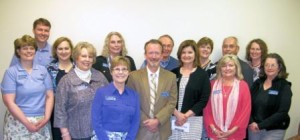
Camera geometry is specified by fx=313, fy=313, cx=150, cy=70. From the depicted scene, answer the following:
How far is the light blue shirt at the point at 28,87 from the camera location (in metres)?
3.04

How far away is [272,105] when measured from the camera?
346cm

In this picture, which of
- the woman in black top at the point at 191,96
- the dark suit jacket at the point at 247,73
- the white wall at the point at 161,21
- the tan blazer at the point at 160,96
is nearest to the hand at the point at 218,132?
the woman in black top at the point at 191,96

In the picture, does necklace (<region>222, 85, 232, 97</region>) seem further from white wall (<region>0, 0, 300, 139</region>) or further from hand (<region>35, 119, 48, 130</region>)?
hand (<region>35, 119, 48, 130</region>)

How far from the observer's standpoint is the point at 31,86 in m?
A: 3.07

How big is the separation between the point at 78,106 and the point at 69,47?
0.76m

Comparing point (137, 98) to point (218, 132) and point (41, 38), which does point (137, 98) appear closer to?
point (218, 132)

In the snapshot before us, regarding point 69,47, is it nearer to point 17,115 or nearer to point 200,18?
point 17,115

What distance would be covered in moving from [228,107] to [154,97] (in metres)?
0.80

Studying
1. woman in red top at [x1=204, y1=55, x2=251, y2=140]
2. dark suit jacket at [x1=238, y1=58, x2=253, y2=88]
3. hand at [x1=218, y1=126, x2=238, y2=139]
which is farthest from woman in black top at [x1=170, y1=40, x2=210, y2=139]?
dark suit jacket at [x1=238, y1=58, x2=253, y2=88]

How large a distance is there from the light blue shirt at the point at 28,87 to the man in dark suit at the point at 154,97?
0.89 metres

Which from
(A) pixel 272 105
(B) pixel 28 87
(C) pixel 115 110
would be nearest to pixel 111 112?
(C) pixel 115 110

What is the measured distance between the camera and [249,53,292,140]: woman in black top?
3.41 m

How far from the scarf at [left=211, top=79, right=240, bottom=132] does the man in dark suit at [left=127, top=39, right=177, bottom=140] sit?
0.49 m

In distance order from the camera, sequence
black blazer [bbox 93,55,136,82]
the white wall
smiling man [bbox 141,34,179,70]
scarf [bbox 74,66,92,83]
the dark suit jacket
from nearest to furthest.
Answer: scarf [bbox 74,66,92,83] < black blazer [bbox 93,55,136,82] < the dark suit jacket < smiling man [bbox 141,34,179,70] < the white wall
